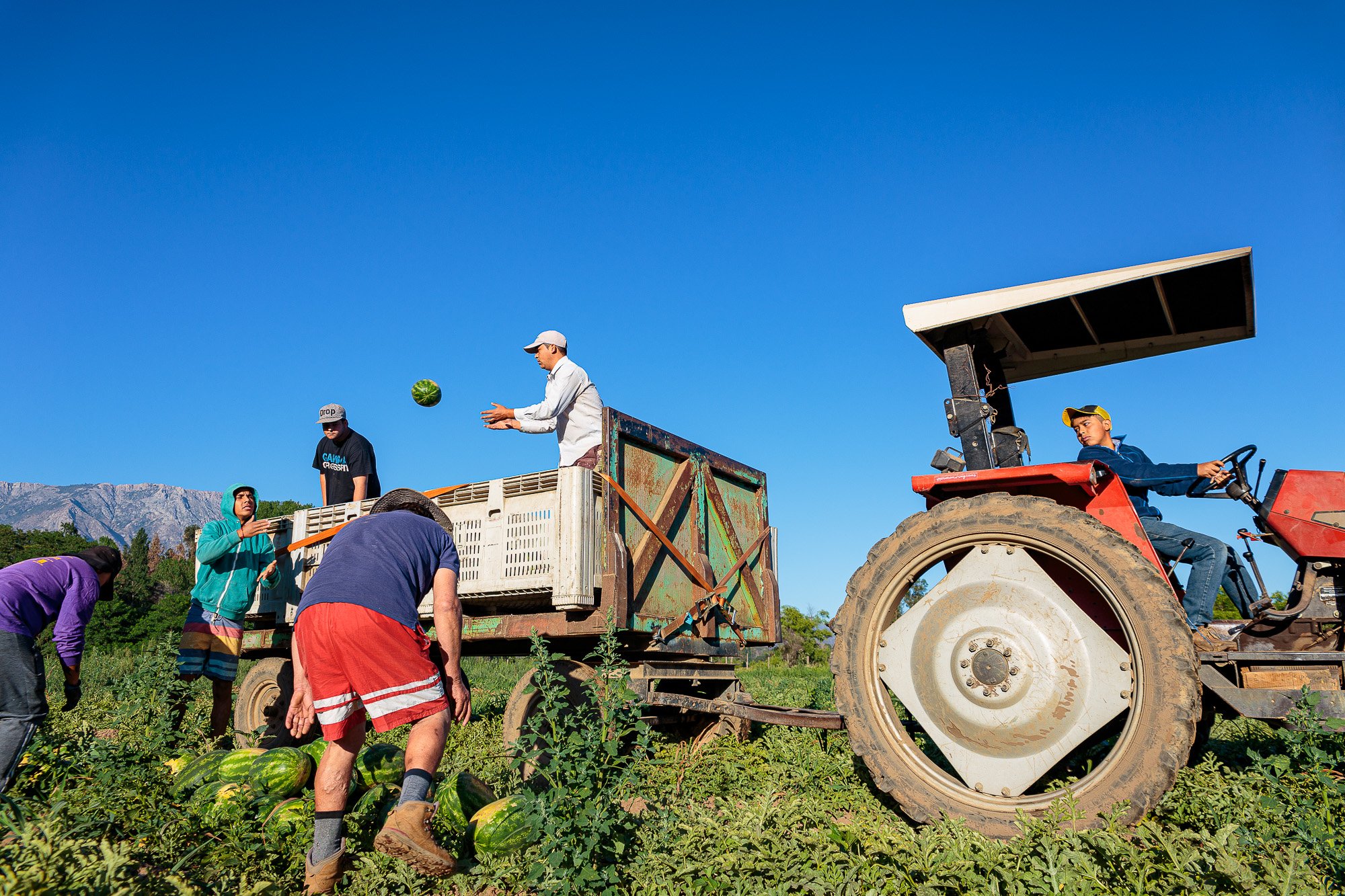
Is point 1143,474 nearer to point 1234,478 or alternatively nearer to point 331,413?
point 1234,478

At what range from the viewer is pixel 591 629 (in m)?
5.82

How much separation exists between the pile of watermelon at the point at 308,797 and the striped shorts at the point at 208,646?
1.88 metres

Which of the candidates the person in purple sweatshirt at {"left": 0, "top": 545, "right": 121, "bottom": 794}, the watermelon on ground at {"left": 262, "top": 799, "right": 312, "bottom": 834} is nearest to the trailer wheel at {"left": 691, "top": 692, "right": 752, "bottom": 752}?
the watermelon on ground at {"left": 262, "top": 799, "right": 312, "bottom": 834}

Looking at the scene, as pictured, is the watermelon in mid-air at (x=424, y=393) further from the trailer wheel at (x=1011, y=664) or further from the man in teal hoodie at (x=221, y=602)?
the trailer wheel at (x=1011, y=664)

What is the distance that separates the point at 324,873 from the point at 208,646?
434 centimetres

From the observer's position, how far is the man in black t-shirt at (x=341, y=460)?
837 centimetres

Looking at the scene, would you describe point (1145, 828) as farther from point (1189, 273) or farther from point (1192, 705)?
point (1189, 273)

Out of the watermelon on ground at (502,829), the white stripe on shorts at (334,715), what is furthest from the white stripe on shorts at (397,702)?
the watermelon on ground at (502,829)

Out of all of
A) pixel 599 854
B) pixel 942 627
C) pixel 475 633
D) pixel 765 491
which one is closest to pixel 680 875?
pixel 599 854

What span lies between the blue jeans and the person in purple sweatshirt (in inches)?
264

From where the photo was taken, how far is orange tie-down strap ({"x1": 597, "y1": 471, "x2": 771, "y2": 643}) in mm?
6438

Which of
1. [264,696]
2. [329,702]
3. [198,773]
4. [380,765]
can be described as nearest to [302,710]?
[329,702]

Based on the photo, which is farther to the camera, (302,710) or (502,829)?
(302,710)

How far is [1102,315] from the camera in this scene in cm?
548
